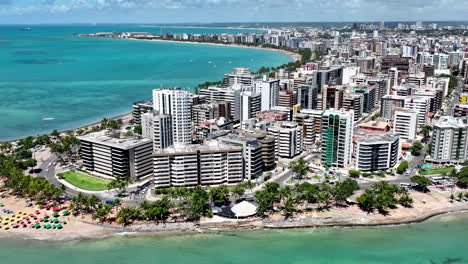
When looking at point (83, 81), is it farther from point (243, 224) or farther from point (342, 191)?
point (342, 191)

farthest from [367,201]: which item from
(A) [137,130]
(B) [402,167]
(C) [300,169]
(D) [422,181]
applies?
(A) [137,130]

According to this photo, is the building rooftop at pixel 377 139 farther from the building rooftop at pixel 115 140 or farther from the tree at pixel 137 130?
the tree at pixel 137 130

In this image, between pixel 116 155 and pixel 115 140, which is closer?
pixel 116 155

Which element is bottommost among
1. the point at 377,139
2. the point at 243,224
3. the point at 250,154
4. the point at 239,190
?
the point at 243,224

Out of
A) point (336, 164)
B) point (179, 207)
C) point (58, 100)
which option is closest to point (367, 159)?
point (336, 164)

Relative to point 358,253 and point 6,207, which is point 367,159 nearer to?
point 358,253

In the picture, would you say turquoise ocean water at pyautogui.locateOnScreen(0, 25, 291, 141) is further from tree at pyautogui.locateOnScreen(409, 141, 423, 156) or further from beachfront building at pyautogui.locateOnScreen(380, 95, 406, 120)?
tree at pyautogui.locateOnScreen(409, 141, 423, 156)
